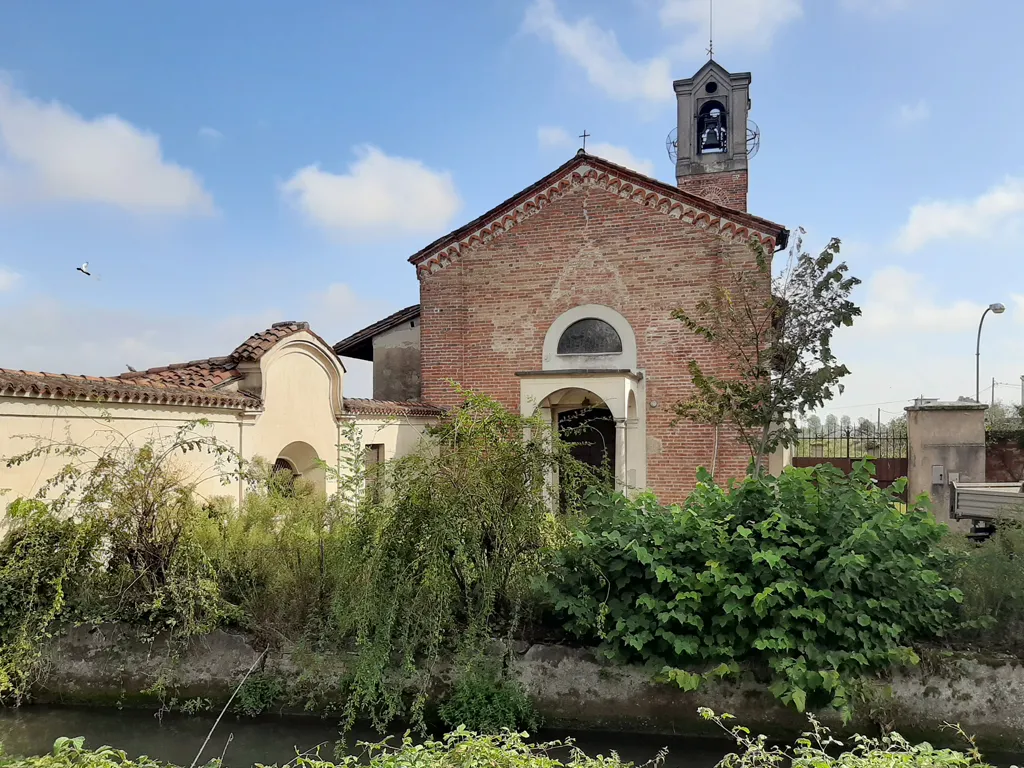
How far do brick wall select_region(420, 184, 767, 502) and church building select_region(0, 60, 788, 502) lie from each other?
0.08 ft

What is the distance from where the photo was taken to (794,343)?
10664 mm

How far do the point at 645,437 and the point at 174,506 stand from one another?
907 cm

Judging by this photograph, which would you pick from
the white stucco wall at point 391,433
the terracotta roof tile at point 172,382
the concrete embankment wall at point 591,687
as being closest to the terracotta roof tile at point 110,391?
the terracotta roof tile at point 172,382

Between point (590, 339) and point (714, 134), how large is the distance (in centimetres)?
1119

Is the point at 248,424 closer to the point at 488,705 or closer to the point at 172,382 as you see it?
the point at 172,382

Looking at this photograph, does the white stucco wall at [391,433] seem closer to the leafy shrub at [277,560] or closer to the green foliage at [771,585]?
the leafy shrub at [277,560]

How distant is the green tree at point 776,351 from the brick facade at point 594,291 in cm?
96

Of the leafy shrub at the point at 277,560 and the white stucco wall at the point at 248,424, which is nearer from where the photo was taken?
the leafy shrub at the point at 277,560

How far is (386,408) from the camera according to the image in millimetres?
12555

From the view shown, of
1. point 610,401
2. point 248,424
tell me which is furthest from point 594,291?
point 248,424

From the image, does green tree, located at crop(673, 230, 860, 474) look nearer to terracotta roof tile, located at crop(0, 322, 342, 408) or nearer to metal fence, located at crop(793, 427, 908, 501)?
metal fence, located at crop(793, 427, 908, 501)

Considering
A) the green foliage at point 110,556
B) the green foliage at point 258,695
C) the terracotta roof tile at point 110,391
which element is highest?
the terracotta roof tile at point 110,391

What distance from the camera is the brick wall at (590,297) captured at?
43.4 feet

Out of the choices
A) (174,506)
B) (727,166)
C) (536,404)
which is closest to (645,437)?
(536,404)
